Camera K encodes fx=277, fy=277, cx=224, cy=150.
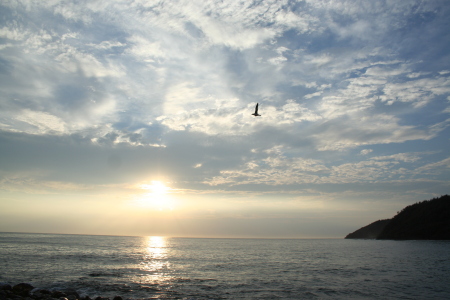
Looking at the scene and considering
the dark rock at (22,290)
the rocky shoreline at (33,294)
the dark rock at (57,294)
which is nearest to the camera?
the rocky shoreline at (33,294)

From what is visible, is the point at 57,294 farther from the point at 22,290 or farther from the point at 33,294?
the point at 22,290

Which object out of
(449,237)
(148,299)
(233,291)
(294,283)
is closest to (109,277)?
(148,299)

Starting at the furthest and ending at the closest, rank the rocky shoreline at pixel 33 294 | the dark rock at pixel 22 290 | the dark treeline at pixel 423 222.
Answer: the dark treeline at pixel 423 222 → the dark rock at pixel 22 290 → the rocky shoreline at pixel 33 294

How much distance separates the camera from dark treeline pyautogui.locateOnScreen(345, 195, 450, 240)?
452 ft

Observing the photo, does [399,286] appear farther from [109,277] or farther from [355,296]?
[109,277]

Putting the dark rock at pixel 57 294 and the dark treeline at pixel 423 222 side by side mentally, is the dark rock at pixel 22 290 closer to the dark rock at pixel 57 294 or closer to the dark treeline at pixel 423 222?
the dark rock at pixel 57 294

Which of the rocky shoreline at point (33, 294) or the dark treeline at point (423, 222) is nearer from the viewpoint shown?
the rocky shoreline at point (33, 294)

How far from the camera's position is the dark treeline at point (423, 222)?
452ft

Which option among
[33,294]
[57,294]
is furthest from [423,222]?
[33,294]

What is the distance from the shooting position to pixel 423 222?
148 metres

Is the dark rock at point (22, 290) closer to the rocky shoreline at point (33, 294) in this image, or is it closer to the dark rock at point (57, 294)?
the rocky shoreline at point (33, 294)

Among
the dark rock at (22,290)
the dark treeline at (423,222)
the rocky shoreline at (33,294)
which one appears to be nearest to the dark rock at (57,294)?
the rocky shoreline at (33,294)

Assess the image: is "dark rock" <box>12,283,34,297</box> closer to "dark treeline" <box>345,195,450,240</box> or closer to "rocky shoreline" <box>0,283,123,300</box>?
"rocky shoreline" <box>0,283,123,300</box>

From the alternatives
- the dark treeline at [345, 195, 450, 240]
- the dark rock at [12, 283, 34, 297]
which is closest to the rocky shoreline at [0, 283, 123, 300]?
the dark rock at [12, 283, 34, 297]
